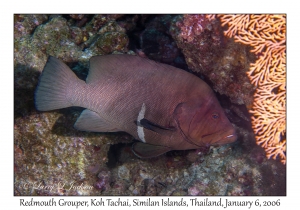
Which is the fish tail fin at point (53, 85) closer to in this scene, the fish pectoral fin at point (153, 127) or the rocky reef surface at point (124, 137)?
the rocky reef surface at point (124, 137)

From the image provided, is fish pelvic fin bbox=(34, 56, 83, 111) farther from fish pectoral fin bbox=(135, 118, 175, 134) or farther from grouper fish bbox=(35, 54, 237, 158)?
fish pectoral fin bbox=(135, 118, 175, 134)

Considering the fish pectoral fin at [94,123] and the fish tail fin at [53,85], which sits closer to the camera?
the fish tail fin at [53,85]

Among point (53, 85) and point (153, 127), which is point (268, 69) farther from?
point (53, 85)

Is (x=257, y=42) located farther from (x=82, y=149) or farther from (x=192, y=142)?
(x=82, y=149)

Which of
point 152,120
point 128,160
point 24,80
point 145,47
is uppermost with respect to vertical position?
point 145,47

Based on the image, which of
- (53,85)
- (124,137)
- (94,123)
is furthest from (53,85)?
(124,137)

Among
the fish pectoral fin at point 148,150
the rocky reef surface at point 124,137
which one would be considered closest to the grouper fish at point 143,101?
the fish pectoral fin at point 148,150
